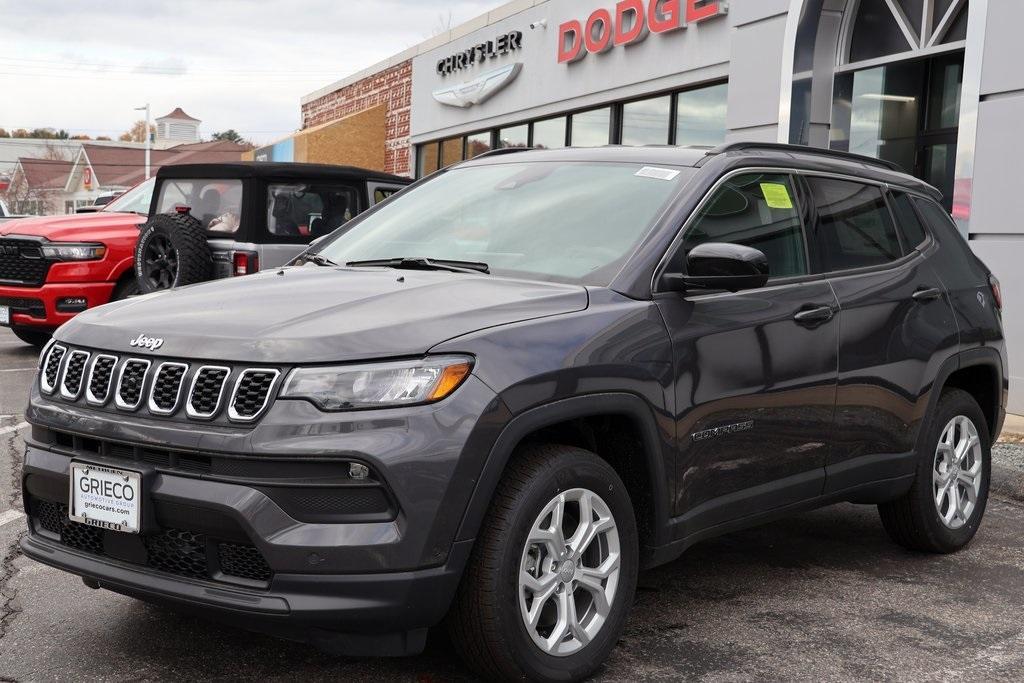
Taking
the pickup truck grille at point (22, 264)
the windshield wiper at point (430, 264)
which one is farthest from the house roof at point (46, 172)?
the windshield wiper at point (430, 264)

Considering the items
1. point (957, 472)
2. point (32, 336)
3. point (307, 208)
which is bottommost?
point (32, 336)

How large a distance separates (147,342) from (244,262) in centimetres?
628

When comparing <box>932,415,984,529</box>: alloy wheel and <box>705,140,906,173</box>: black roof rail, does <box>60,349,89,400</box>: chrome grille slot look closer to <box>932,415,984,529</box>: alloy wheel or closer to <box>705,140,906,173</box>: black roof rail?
<box>705,140,906,173</box>: black roof rail

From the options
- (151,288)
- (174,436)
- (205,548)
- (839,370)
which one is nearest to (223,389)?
(174,436)

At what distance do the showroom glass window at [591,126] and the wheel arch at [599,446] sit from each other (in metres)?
13.6

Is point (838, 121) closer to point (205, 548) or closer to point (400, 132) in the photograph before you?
point (205, 548)

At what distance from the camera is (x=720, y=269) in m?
3.93

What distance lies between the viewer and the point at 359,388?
317cm

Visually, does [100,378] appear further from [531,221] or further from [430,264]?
[531,221]

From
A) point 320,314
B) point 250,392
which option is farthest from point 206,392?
point 320,314

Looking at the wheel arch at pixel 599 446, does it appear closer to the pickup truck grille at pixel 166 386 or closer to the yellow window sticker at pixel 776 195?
the pickup truck grille at pixel 166 386

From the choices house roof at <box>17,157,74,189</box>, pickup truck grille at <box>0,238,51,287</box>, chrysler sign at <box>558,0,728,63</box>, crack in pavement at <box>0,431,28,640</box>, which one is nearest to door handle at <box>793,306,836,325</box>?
crack in pavement at <box>0,431,28,640</box>

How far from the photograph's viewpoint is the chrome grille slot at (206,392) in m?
3.21

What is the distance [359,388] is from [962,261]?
3.50 metres
